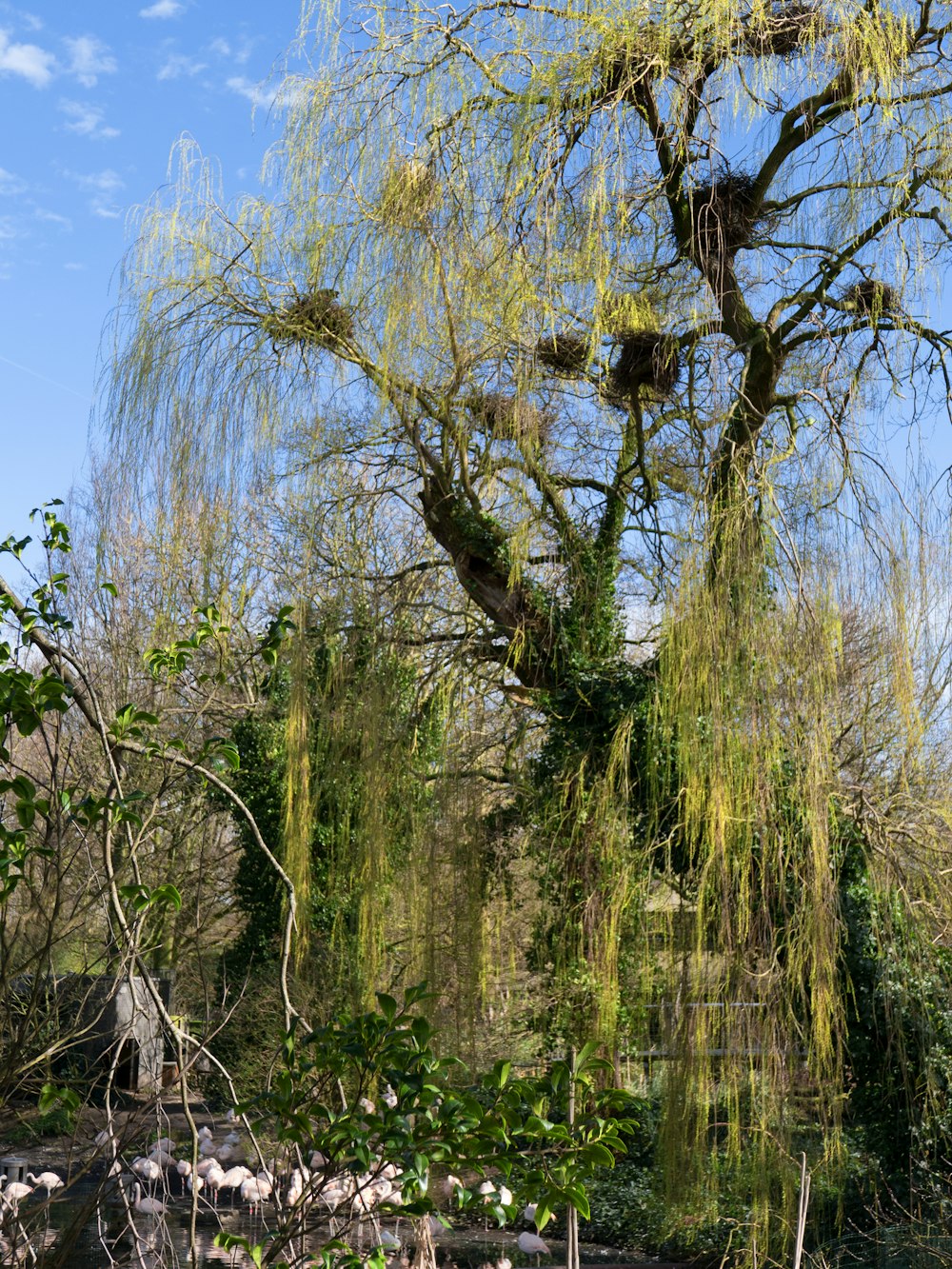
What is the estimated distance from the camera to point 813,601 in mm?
5840

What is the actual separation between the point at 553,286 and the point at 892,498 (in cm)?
203

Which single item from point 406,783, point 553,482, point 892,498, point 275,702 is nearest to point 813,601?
point 892,498

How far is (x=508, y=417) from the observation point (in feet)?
24.7

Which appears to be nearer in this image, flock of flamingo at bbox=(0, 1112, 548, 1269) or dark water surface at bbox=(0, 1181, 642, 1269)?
flock of flamingo at bbox=(0, 1112, 548, 1269)

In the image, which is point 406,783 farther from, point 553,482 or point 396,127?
point 396,127

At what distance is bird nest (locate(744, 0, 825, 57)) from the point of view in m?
5.98

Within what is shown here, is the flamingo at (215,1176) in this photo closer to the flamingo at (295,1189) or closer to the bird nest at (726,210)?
the flamingo at (295,1189)

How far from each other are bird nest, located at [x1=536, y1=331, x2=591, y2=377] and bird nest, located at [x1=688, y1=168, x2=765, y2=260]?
1.04 metres

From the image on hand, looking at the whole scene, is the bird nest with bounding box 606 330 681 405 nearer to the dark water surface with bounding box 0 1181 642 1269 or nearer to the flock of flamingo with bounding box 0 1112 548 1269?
the flock of flamingo with bounding box 0 1112 548 1269

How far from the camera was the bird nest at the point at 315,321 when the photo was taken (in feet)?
24.8

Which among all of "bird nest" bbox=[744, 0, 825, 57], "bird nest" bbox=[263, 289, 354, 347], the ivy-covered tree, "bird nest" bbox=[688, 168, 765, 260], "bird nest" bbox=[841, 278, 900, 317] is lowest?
the ivy-covered tree

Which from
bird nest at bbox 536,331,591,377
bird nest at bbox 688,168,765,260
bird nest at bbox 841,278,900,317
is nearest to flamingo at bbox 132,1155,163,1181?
bird nest at bbox 536,331,591,377

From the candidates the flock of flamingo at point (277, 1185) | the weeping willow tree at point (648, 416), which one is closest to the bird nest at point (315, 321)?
the weeping willow tree at point (648, 416)

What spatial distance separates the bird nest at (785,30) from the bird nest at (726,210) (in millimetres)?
607
